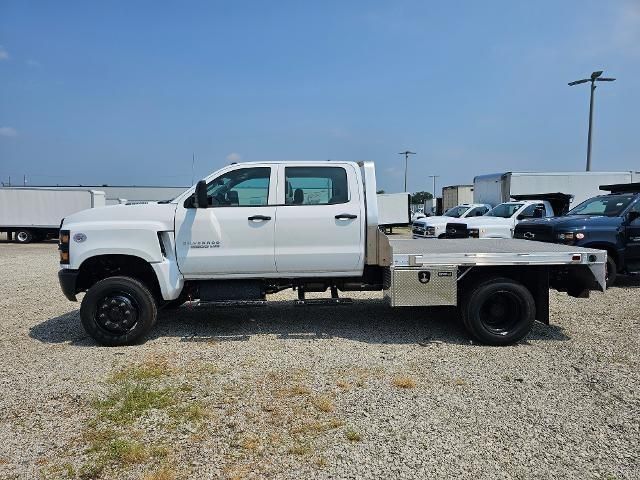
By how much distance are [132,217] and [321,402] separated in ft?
10.9

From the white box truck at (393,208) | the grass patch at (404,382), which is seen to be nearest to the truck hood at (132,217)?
the grass patch at (404,382)

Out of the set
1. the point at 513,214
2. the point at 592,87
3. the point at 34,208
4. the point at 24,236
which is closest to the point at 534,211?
the point at 513,214

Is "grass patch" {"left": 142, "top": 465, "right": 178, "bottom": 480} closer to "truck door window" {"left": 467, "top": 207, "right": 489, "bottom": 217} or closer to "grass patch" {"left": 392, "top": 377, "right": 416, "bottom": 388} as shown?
"grass patch" {"left": 392, "top": 377, "right": 416, "bottom": 388}

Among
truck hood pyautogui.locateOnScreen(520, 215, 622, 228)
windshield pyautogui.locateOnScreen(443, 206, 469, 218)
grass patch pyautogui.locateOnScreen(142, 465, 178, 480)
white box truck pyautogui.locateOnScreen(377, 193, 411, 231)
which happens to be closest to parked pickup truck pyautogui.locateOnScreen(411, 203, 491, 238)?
windshield pyautogui.locateOnScreen(443, 206, 469, 218)

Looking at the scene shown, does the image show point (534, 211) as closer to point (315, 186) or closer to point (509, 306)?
point (509, 306)

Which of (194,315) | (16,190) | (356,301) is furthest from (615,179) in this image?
(16,190)

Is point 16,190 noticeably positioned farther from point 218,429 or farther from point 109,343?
point 218,429

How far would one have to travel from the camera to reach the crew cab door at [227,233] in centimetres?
571

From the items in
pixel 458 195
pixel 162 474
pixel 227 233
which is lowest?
pixel 162 474

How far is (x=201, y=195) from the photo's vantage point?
18.5 feet

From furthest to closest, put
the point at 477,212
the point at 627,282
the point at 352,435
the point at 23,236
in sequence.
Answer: the point at 23,236 < the point at 477,212 < the point at 627,282 < the point at 352,435

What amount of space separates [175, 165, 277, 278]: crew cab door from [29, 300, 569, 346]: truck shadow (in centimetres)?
62

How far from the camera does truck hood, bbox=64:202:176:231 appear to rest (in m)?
5.70

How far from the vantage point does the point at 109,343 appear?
5.65m
